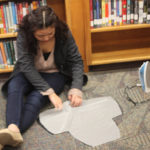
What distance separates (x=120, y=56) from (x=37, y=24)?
898mm

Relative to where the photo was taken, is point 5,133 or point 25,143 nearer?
point 5,133

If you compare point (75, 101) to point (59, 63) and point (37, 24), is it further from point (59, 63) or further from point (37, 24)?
point (37, 24)

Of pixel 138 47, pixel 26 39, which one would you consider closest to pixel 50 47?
pixel 26 39

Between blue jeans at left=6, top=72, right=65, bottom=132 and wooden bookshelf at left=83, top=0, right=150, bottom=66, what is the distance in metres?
0.41

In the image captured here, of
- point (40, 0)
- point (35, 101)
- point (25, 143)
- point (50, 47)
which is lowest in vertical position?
point (25, 143)

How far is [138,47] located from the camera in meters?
2.02

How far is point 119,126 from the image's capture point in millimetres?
1244

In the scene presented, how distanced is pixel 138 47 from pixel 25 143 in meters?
1.31

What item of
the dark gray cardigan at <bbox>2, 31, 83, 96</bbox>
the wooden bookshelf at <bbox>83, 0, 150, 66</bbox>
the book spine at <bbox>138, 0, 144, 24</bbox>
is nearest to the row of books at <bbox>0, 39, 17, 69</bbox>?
the dark gray cardigan at <bbox>2, 31, 83, 96</bbox>

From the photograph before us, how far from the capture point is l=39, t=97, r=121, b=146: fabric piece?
46.2 inches

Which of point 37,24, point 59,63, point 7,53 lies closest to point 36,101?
point 59,63

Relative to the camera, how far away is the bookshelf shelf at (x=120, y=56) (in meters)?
1.81

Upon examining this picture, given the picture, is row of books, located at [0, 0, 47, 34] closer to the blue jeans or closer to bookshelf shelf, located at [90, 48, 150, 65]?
the blue jeans

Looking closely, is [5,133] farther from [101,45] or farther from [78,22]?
[101,45]
